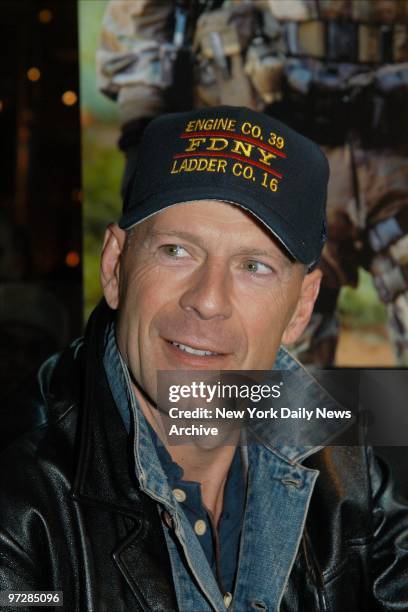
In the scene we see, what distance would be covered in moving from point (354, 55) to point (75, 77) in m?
0.50

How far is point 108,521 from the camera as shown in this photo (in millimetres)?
853

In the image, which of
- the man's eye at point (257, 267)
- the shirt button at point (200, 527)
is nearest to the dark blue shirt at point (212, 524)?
the shirt button at point (200, 527)

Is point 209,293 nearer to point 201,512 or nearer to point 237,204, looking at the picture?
point 237,204

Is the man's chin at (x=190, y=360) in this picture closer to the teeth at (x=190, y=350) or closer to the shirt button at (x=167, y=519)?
the teeth at (x=190, y=350)

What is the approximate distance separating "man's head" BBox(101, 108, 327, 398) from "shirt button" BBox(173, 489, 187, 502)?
117 millimetres

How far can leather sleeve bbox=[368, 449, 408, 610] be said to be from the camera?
3.18 feet

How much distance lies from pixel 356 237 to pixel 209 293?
28.5 inches

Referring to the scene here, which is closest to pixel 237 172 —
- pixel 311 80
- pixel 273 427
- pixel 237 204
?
pixel 237 204

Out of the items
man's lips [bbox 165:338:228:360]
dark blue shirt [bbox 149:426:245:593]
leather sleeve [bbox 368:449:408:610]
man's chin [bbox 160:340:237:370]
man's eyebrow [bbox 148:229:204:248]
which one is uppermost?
man's eyebrow [bbox 148:229:204:248]

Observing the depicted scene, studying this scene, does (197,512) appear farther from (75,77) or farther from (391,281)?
(75,77)

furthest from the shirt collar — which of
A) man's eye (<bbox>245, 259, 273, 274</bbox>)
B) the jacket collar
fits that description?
man's eye (<bbox>245, 259, 273, 274</bbox>)

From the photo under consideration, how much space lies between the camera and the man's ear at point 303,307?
0.97m

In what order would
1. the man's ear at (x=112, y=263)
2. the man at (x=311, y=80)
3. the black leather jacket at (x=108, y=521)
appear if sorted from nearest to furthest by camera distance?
the black leather jacket at (x=108, y=521) < the man's ear at (x=112, y=263) < the man at (x=311, y=80)

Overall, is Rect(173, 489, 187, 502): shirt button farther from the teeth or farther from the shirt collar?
the teeth
